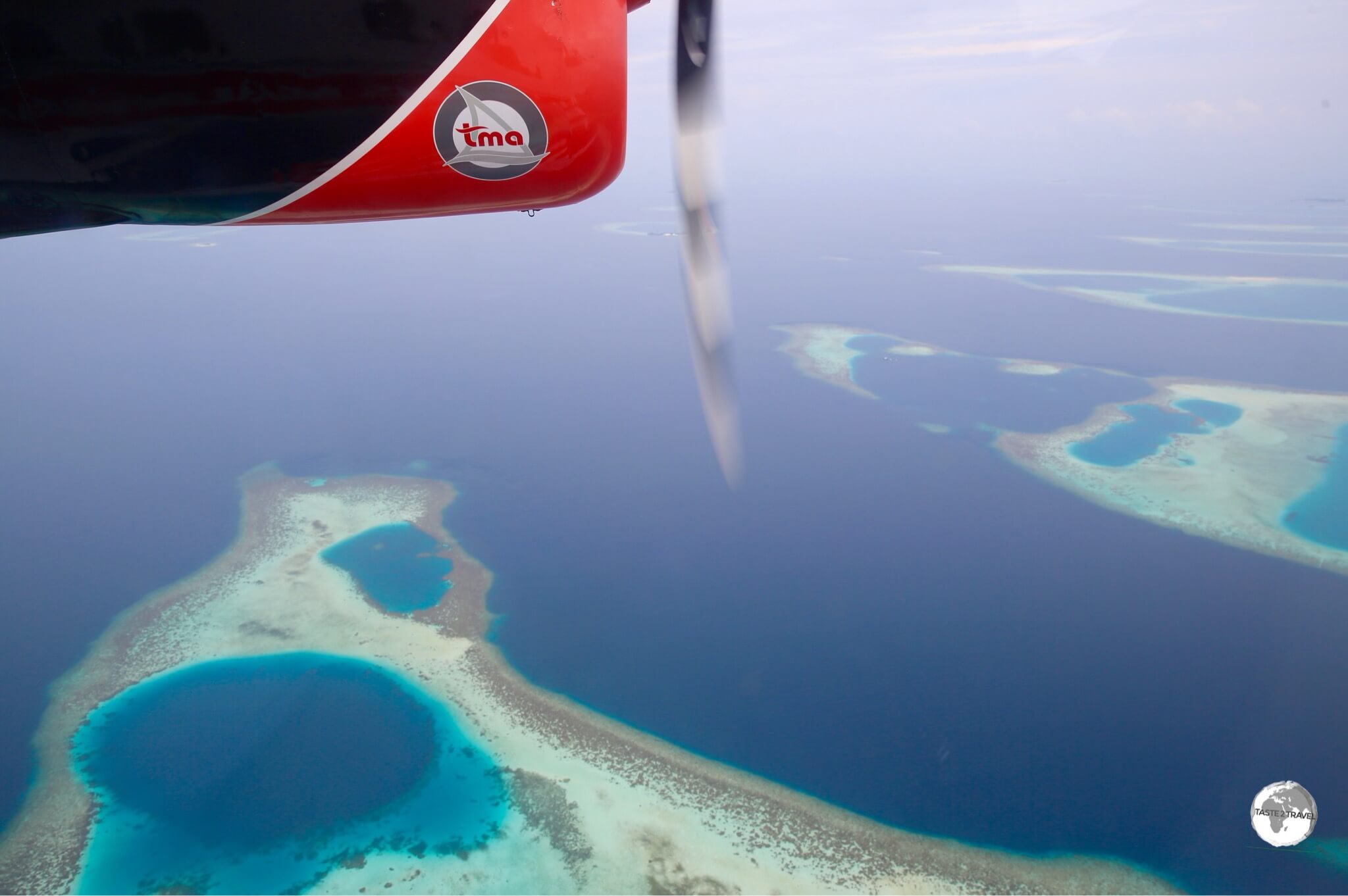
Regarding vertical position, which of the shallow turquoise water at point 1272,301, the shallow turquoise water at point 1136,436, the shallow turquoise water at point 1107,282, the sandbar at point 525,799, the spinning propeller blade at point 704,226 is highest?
the spinning propeller blade at point 704,226

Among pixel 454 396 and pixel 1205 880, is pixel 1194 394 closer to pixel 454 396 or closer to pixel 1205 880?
pixel 1205 880

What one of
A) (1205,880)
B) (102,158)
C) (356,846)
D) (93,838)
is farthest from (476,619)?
(102,158)

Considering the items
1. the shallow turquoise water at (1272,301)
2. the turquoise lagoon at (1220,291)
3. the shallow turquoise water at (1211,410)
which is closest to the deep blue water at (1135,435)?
the shallow turquoise water at (1211,410)

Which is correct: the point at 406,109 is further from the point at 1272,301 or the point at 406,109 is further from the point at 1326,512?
the point at 1272,301

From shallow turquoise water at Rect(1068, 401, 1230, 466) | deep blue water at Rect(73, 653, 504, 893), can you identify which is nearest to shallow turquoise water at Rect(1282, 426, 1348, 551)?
shallow turquoise water at Rect(1068, 401, 1230, 466)

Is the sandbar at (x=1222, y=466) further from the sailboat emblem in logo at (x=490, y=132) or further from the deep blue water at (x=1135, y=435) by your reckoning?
the sailboat emblem in logo at (x=490, y=132)

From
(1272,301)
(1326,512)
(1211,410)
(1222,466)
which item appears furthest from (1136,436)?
(1272,301)

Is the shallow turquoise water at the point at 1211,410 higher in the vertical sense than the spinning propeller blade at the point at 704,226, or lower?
lower
